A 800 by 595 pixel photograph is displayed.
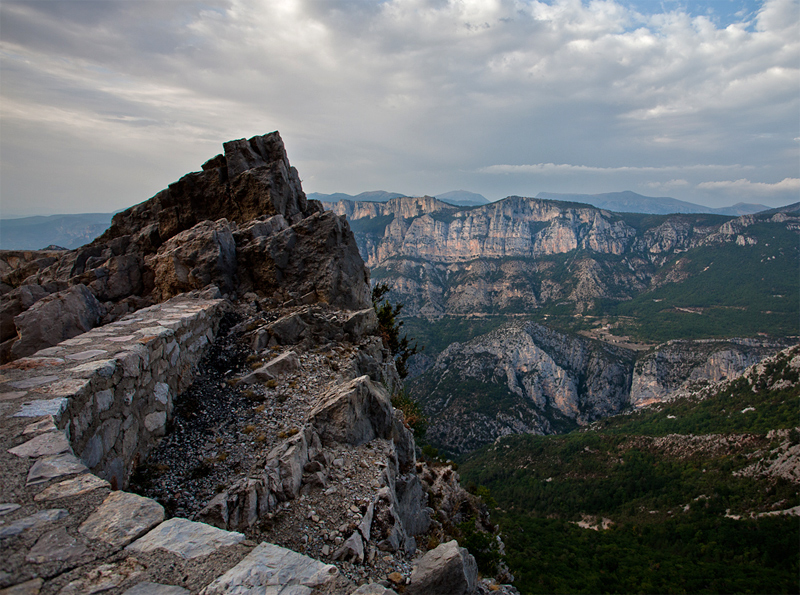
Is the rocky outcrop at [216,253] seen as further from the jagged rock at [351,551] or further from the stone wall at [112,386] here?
the jagged rock at [351,551]

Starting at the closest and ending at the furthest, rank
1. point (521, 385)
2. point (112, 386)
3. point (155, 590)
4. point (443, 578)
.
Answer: point (155, 590), point (443, 578), point (112, 386), point (521, 385)

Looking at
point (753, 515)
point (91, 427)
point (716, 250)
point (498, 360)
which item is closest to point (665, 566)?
point (753, 515)

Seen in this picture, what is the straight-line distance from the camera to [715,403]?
6762cm

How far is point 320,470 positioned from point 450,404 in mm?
112233

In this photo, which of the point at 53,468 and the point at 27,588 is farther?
the point at 53,468

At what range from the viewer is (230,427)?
9797mm

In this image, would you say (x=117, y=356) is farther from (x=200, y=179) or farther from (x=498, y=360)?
(x=498, y=360)

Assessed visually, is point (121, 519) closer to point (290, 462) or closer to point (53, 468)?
point (53, 468)

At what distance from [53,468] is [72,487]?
53 centimetres

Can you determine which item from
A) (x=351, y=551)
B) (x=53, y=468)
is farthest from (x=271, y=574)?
(x=53, y=468)

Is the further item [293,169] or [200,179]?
[293,169]

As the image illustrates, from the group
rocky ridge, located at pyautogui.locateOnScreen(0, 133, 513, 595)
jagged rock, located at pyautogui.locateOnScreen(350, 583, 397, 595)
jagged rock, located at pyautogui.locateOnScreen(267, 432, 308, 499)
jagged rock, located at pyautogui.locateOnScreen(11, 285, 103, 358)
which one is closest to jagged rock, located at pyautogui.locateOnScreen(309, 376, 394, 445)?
rocky ridge, located at pyautogui.locateOnScreen(0, 133, 513, 595)

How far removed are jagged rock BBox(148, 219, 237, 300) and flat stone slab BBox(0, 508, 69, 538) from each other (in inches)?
506

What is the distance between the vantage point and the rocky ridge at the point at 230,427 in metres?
4.24
